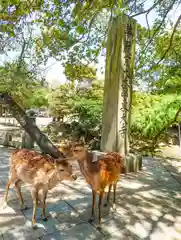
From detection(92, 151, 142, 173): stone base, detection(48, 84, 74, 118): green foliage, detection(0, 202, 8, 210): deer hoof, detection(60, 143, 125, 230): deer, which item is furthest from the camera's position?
detection(48, 84, 74, 118): green foliage

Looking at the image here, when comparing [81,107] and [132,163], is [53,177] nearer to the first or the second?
[132,163]

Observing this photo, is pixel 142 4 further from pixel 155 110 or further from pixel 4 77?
pixel 4 77

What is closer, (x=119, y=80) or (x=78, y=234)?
(x=78, y=234)

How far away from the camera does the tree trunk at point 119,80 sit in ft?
14.6

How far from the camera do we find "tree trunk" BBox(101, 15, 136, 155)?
446 cm

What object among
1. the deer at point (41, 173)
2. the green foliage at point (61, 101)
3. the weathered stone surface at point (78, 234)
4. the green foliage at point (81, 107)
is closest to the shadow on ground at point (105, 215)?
the weathered stone surface at point (78, 234)

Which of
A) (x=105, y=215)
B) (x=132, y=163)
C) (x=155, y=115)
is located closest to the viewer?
(x=105, y=215)

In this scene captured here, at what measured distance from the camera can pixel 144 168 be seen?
15.8 feet

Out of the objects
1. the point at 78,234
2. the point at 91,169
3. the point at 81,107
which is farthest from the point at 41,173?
the point at 81,107

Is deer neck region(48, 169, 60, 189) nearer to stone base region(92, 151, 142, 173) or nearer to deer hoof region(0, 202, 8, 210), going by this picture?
deer hoof region(0, 202, 8, 210)

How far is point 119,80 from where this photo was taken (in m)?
4.49

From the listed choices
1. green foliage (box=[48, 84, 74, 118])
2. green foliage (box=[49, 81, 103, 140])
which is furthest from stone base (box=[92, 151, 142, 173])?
green foliage (box=[48, 84, 74, 118])

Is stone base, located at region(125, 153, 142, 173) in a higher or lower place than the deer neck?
lower

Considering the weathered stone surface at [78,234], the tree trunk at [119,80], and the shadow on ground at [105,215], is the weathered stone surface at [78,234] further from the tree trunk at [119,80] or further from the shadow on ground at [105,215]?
the tree trunk at [119,80]
